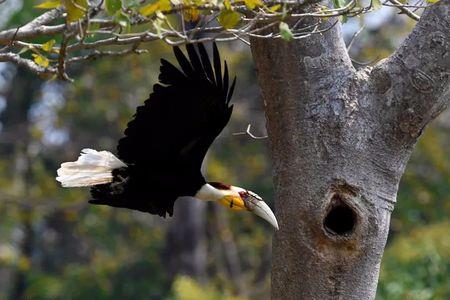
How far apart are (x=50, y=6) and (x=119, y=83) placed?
933 cm

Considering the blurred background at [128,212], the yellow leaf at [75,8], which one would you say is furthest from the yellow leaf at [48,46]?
the blurred background at [128,212]

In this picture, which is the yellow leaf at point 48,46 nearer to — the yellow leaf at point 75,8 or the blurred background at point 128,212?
the yellow leaf at point 75,8

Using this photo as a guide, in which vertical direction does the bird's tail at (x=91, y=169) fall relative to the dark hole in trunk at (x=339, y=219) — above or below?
below

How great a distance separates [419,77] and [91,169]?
53.0 inches

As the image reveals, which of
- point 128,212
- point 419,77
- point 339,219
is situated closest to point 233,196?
point 339,219

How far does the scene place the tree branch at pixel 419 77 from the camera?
3076 millimetres

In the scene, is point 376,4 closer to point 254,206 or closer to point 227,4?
point 227,4

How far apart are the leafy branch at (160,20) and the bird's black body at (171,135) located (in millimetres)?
214

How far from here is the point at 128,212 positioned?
1243 cm

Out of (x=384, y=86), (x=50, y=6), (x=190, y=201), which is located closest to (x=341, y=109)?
(x=384, y=86)

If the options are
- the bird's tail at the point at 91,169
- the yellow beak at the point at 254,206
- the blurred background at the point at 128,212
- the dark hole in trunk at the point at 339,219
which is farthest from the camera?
the blurred background at the point at 128,212

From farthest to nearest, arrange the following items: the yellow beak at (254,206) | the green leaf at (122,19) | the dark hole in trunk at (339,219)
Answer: the yellow beak at (254,206)
the dark hole in trunk at (339,219)
the green leaf at (122,19)

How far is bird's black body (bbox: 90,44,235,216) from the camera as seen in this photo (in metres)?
3.37

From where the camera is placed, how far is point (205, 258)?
10.9 m
